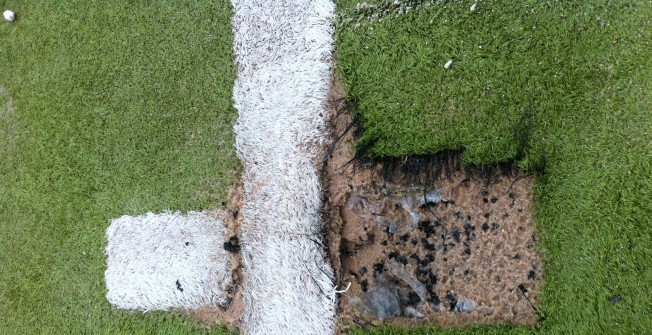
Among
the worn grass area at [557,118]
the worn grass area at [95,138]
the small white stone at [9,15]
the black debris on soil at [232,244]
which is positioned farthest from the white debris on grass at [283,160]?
the small white stone at [9,15]

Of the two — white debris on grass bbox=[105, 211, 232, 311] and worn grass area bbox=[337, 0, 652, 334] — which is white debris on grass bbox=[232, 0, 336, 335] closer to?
white debris on grass bbox=[105, 211, 232, 311]

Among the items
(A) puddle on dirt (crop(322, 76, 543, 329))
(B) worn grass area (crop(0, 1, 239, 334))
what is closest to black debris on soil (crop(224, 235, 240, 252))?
(B) worn grass area (crop(0, 1, 239, 334))

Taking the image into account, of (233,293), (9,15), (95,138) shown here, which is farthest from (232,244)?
(9,15)

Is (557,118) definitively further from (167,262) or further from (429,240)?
(167,262)

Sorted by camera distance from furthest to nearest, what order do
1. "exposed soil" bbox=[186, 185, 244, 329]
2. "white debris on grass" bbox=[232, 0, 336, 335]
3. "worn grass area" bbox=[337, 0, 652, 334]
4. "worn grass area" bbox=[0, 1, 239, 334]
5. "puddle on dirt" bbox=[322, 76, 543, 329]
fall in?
"worn grass area" bbox=[0, 1, 239, 334], "exposed soil" bbox=[186, 185, 244, 329], "white debris on grass" bbox=[232, 0, 336, 335], "puddle on dirt" bbox=[322, 76, 543, 329], "worn grass area" bbox=[337, 0, 652, 334]

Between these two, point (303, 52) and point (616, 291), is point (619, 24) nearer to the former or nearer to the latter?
point (616, 291)

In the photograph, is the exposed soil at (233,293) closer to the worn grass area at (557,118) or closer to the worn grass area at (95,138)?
the worn grass area at (95,138)
